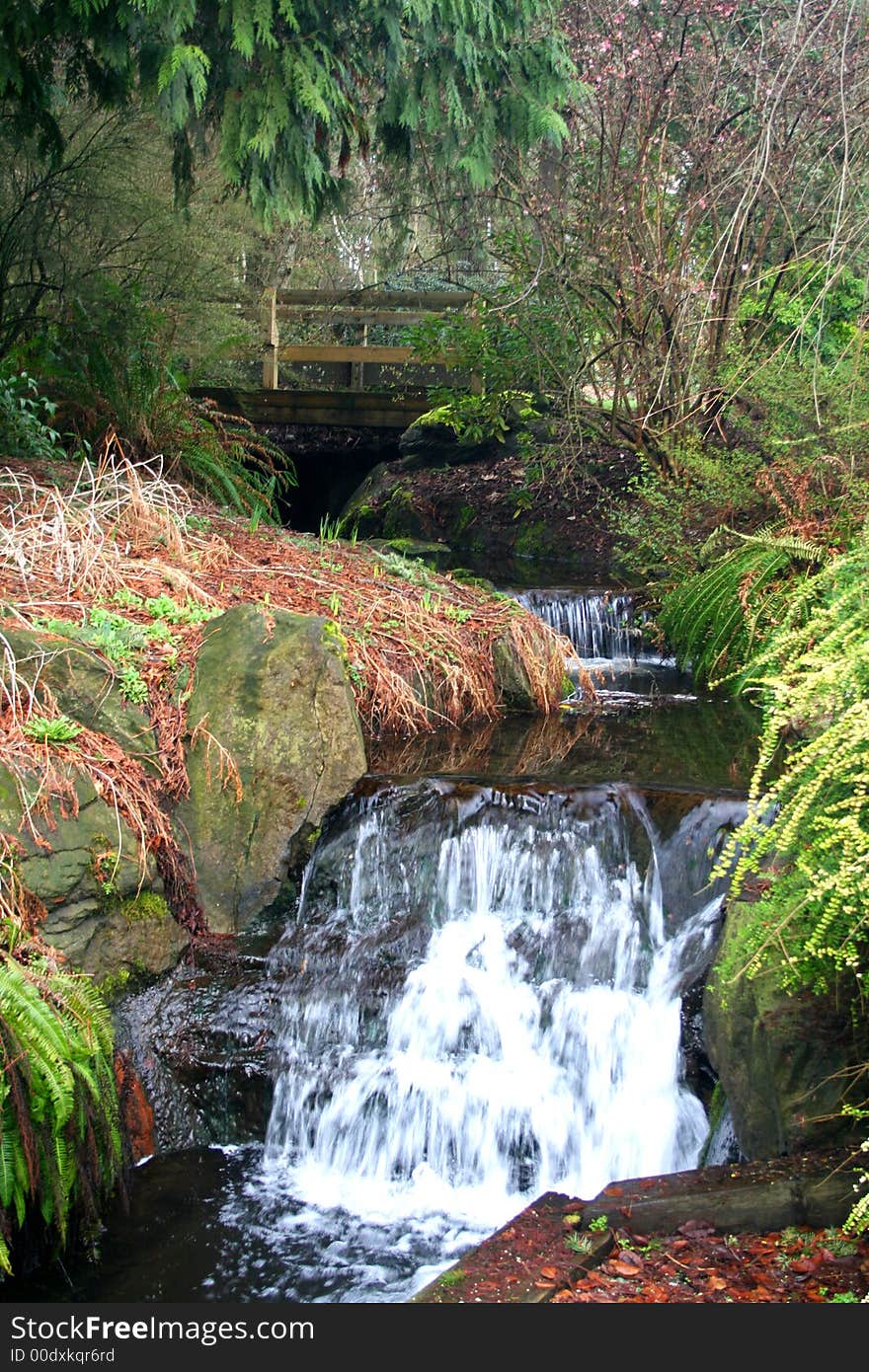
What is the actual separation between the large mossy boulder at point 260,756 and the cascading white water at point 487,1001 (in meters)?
0.20

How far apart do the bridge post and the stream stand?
995 centimetres

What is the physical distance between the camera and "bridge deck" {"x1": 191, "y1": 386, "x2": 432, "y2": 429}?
44.2 feet

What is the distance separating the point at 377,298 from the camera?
1484 cm

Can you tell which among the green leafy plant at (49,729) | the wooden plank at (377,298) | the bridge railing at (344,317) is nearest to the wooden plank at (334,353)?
the bridge railing at (344,317)

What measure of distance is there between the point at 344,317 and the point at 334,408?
1613 millimetres

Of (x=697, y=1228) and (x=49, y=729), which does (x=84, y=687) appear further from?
(x=697, y=1228)

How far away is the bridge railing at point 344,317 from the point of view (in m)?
14.4

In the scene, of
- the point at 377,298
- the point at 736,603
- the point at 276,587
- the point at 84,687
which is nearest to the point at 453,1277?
the point at 84,687

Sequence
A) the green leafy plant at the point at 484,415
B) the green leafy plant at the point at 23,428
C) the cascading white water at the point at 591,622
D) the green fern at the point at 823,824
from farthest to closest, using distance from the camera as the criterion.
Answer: the green leafy plant at the point at 484,415 → the cascading white water at the point at 591,622 → the green leafy plant at the point at 23,428 → the green fern at the point at 823,824

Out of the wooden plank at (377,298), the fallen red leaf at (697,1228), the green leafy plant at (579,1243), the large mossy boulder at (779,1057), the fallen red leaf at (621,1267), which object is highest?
the wooden plank at (377,298)

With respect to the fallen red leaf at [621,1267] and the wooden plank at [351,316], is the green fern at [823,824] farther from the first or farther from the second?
the wooden plank at [351,316]

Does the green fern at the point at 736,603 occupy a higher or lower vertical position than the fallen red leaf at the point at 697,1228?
higher

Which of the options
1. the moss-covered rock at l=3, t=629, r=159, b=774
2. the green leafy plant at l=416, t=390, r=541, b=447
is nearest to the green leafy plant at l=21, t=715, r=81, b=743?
the moss-covered rock at l=3, t=629, r=159, b=774

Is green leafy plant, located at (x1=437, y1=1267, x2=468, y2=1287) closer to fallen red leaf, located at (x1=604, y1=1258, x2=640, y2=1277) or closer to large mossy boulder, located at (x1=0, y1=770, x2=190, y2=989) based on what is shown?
fallen red leaf, located at (x1=604, y1=1258, x2=640, y2=1277)
